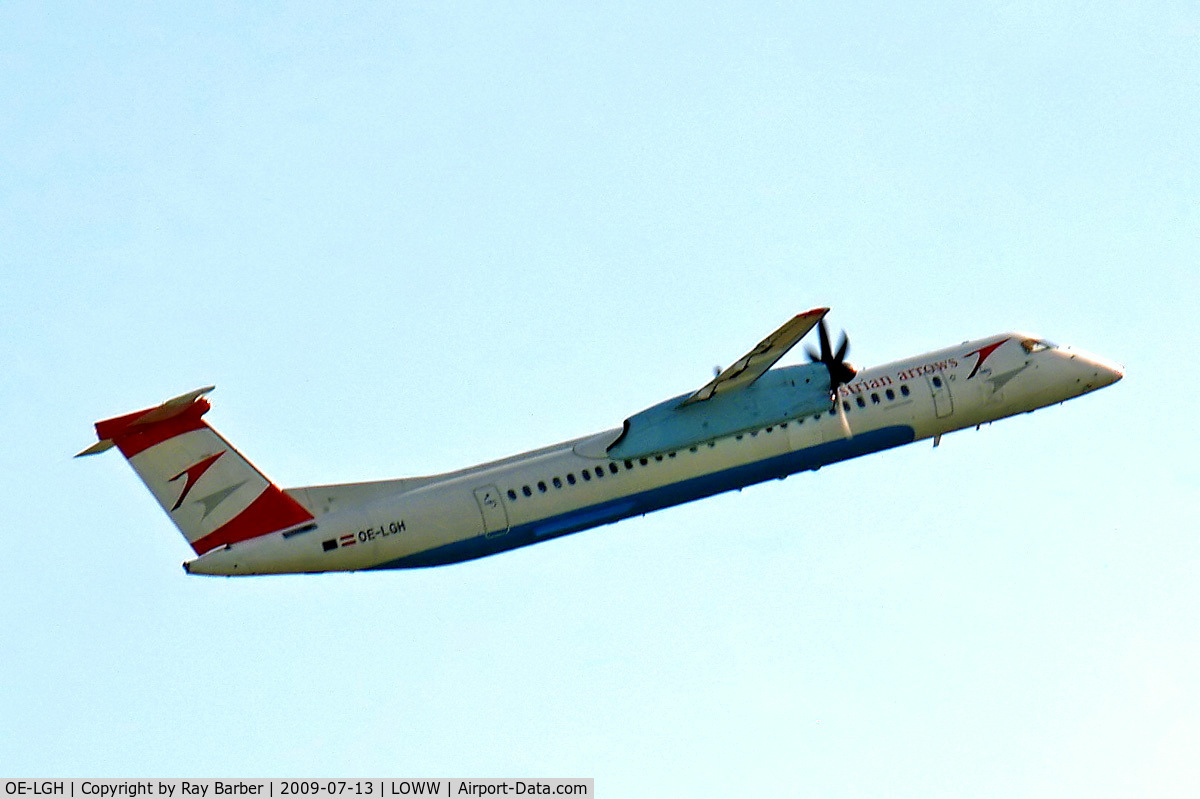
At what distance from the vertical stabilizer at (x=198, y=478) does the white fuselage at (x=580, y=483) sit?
22.1 inches

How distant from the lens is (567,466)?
1738 inches

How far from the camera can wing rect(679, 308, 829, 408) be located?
138 ft

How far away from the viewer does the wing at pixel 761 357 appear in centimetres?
4219

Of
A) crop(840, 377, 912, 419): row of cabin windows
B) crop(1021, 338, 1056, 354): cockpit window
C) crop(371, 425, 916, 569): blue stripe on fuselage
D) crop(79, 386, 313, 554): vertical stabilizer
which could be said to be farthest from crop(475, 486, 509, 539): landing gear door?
crop(1021, 338, 1056, 354): cockpit window

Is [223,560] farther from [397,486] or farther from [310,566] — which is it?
[397,486]

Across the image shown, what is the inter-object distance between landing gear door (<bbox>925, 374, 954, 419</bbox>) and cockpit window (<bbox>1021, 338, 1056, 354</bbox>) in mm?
3629

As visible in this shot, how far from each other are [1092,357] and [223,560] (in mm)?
27863

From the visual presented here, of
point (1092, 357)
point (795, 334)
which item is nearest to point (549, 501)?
point (795, 334)

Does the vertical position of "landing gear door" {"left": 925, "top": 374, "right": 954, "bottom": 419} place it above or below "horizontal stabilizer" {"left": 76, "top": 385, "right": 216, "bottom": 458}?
above

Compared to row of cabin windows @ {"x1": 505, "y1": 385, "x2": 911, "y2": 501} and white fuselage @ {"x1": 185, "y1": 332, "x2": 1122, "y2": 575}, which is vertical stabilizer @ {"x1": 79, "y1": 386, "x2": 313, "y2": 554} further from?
row of cabin windows @ {"x1": 505, "y1": 385, "x2": 911, "y2": 501}

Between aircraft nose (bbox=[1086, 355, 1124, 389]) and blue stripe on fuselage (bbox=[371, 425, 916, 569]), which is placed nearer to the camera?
blue stripe on fuselage (bbox=[371, 425, 916, 569])

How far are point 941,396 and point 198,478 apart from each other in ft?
71.3

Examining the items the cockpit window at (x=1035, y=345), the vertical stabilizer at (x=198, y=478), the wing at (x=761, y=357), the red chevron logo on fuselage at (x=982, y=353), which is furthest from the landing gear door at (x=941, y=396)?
the vertical stabilizer at (x=198, y=478)

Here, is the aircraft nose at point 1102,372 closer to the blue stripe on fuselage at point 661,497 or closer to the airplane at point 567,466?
the airplane at point 567,466
